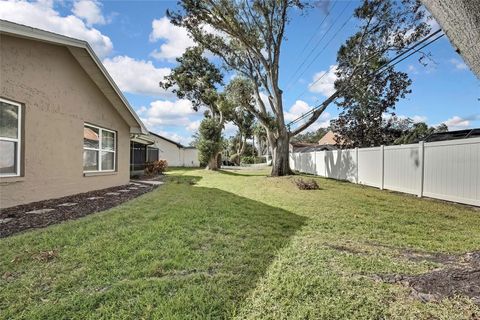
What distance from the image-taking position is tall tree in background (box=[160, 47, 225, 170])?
22766mm

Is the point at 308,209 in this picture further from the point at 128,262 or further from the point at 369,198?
the point at 128,262

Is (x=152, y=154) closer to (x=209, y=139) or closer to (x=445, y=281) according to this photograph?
(x=209, y=139)

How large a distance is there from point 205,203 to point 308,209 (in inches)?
104

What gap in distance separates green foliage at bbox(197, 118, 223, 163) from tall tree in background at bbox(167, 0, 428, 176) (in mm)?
6363

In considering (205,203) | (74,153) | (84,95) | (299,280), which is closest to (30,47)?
(84,95)

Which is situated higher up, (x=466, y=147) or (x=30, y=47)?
(x=30, y=47)

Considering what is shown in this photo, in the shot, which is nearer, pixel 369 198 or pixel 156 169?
pixel 369 198

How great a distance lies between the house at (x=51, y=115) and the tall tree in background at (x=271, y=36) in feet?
23.0

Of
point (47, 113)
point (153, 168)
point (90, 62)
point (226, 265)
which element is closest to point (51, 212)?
point (47, 113)

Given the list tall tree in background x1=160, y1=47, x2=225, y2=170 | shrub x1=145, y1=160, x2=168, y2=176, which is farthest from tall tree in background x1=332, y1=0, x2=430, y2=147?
shrub x1=145, y1=160, x2=168, y2=176

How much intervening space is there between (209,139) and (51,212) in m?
17.4

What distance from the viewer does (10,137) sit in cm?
575

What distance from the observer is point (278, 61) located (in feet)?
50.4

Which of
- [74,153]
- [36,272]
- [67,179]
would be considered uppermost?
[74,153]
